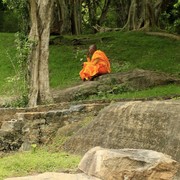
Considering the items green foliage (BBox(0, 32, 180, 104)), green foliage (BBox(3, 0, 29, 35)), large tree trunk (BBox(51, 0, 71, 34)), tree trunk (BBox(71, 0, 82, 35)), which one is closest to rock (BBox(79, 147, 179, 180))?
green foliage (BBox(0, 32, 180, 104))

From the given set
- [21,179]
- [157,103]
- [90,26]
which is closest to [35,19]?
[157,103]

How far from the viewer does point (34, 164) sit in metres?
7.44

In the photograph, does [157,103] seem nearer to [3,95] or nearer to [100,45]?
[3,95]

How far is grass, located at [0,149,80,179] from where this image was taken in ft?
23.3

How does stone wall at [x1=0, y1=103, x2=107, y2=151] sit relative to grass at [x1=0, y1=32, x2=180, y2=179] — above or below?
below

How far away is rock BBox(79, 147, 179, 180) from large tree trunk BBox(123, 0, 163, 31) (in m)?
16.2

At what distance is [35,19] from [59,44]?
345 inches

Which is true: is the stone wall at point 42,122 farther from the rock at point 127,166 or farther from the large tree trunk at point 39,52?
the rock at point 127,166

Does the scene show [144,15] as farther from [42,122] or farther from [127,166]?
[127,166]

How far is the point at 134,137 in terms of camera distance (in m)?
8.05

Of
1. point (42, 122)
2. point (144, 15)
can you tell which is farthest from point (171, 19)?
point (42, 122)

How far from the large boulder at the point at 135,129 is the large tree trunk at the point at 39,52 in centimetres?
305

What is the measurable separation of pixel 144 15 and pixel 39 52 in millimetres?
10272

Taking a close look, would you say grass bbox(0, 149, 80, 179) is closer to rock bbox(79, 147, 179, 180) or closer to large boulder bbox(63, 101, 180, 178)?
large boulder bbox(63, 101, 180, 178)
